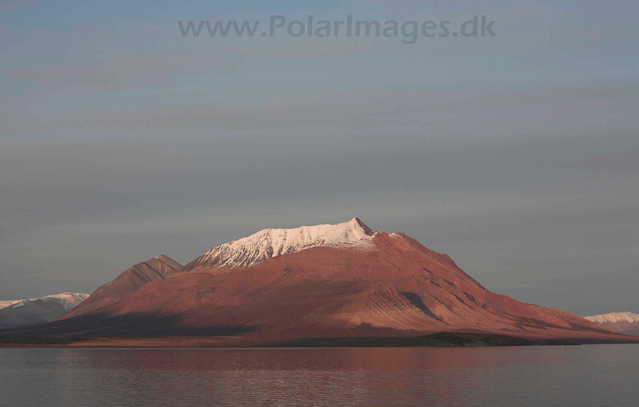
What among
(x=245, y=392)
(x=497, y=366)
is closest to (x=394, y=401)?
(x=245, y=392)

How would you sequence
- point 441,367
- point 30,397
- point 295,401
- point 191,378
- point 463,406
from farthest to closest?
1. point 441,367
2. point 191,378
3. point 30,397
4. point 295,401
5. point 463,406

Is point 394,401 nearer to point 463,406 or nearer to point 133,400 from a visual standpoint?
point 463,406

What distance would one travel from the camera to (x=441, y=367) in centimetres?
14525

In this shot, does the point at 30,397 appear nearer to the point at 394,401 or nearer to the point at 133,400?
the point at 133,400

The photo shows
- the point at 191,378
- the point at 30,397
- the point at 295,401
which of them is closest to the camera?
the point at 295,401

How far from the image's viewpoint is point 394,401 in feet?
289

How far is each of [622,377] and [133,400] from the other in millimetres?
74210

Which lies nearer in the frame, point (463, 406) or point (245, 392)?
point (463, 406)

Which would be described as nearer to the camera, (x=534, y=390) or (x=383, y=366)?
(x=534, y=390)

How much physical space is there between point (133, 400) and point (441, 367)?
226 feet

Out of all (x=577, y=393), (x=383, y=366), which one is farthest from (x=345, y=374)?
(x=577, y=393)

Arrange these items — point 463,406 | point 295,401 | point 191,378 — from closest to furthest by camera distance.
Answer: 1. point 463,406
2. point 295,401
3. point 191,378

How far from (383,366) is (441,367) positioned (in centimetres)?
1059

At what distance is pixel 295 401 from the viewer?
9012 cm
